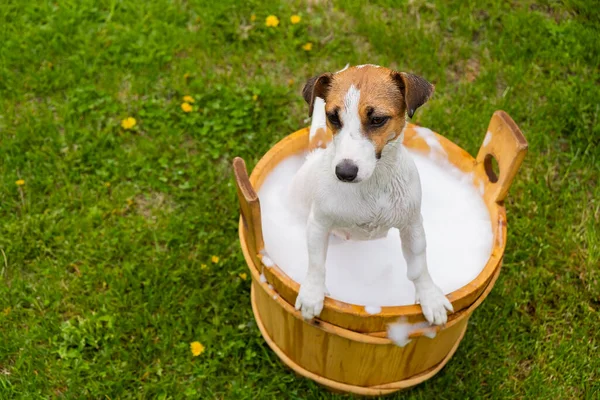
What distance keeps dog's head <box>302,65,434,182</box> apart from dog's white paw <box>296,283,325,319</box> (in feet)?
1.92

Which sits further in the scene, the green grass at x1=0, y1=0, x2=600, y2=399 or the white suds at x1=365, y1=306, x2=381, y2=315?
the green grass at x1=0, y1=0, x2=600, y2=399

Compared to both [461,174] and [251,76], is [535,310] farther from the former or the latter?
[251,76]

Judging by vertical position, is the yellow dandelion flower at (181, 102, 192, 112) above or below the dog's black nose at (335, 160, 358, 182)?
below

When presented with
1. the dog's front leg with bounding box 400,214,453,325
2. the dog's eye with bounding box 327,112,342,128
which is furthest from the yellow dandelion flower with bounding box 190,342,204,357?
the dog's eye with bounding box 327,112,342,128

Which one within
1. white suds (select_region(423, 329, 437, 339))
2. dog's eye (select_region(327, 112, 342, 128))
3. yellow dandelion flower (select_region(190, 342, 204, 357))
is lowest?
yellow dandelion flower (select_region(190, 342, 204, 357))

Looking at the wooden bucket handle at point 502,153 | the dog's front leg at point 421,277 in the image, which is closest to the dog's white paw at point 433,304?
the dog's front leg at point 421,277

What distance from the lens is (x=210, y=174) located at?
374cm

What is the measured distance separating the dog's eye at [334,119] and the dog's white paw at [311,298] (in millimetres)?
662

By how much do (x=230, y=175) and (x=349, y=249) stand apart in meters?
1.08

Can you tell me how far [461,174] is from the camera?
3113 mm

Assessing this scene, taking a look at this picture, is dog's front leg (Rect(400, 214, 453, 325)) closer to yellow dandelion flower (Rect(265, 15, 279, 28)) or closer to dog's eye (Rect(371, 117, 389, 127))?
dog's eye (Rect(371, 117, 389, 127))

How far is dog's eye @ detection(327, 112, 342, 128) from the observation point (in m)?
2.02

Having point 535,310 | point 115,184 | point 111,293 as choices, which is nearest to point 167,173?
point 115,184

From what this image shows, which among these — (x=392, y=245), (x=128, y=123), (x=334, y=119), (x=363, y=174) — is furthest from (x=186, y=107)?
(x=363, y=174)
